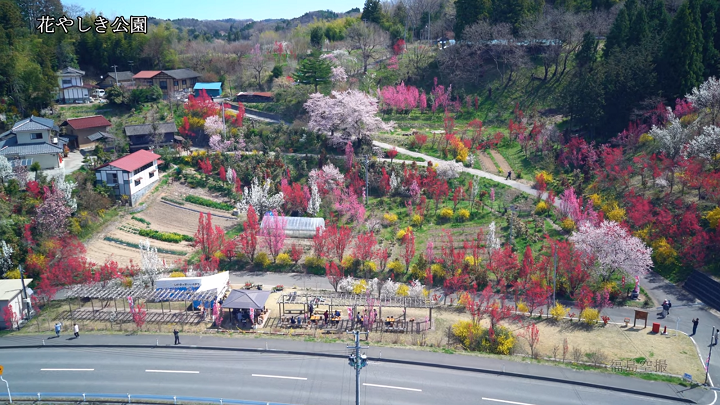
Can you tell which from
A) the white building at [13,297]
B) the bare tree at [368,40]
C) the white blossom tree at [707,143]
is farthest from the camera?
the bare tree at [368,40]

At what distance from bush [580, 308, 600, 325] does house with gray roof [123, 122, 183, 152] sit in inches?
1503

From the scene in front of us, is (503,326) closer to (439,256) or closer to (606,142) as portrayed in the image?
(439,256)

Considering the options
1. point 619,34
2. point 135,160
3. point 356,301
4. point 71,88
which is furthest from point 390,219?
point 71,88

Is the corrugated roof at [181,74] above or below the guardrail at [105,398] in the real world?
above

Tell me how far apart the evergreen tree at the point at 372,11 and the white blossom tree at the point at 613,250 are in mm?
52218

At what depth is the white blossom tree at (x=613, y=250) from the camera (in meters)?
29.8

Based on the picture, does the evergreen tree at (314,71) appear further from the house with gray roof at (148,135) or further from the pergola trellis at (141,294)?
the pergola trellis at (141,294)

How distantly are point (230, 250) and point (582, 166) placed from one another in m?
28.0

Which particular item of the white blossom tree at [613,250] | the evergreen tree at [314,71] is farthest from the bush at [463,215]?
the evergreen tree at [314,71]

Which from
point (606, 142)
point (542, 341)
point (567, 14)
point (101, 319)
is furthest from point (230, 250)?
point (567, 14)

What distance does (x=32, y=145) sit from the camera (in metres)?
44.7

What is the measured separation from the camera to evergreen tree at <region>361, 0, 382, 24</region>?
246 feet

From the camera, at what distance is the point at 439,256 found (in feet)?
116

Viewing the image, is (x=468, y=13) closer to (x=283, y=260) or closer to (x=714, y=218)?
(x=714, y=218)
